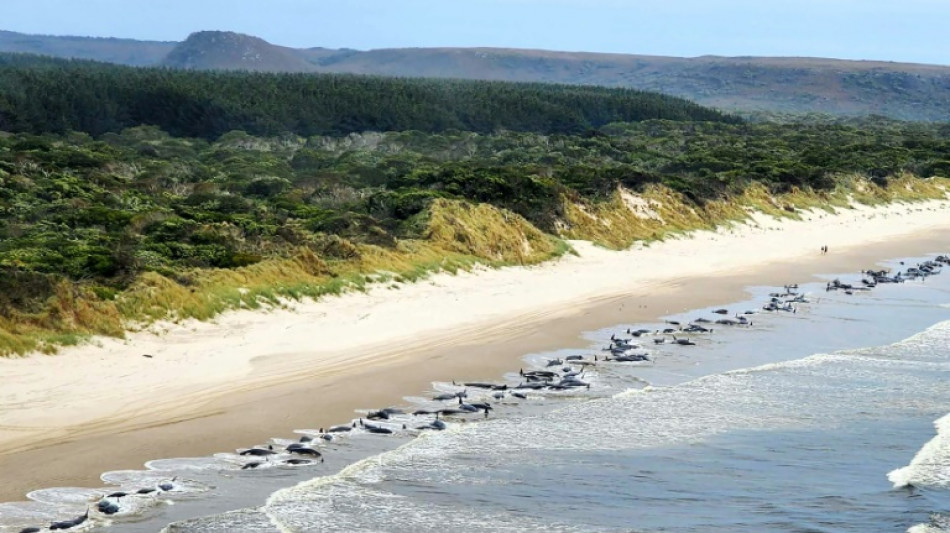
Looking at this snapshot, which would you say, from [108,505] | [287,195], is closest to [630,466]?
[108,505]

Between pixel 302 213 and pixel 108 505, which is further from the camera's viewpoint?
pixel 302 213

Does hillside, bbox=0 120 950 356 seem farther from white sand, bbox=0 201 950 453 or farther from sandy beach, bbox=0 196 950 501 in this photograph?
sandy beach, bbox=0 196 950 501

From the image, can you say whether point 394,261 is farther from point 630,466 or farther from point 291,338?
point 630,466

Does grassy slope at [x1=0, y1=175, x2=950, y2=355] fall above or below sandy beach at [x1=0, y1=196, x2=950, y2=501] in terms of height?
above

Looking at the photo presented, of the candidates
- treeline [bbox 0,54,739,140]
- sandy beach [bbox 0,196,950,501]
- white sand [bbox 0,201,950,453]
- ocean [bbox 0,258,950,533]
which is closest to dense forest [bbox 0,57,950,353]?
treeline [bbox 0,54,739,140]

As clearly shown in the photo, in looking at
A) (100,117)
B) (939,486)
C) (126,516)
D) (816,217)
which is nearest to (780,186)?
(816,217)

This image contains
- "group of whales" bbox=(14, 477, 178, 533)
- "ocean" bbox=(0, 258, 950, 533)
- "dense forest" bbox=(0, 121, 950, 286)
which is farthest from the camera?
"dense forest" bbox=(0, 121, 950, 286)

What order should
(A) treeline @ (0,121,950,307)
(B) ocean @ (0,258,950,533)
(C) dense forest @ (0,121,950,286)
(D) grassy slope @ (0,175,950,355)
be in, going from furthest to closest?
(C) dense forest @ (0,121,950,286)
(A) treeline @ (0,121,950,307)
(D) grassy slope @ (0,175,950,355)
(B) ocean @ (0,258,950,533)

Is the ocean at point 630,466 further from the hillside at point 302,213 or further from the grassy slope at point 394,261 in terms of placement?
the hillside at point 302,213
